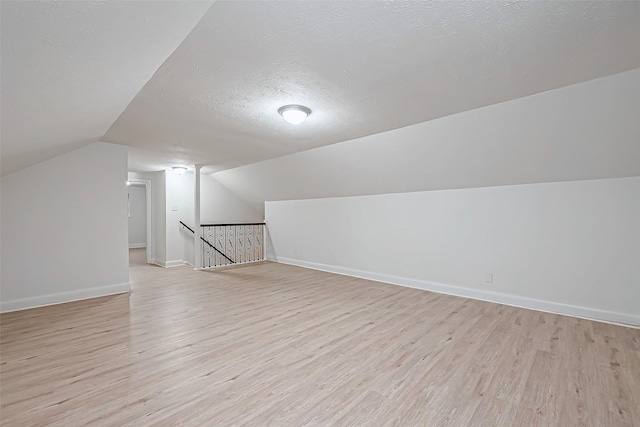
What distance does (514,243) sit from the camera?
3939 millimetres

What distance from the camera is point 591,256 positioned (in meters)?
3.42

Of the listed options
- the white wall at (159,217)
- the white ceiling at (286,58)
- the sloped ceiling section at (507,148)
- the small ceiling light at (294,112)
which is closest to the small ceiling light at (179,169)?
the white wall at (159,217)

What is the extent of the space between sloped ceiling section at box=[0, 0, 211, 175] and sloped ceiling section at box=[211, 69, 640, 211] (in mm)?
2907

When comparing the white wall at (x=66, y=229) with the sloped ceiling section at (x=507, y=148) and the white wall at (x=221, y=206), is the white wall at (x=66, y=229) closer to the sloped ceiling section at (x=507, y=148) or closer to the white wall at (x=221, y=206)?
the sloped ceiling section at (x=507, y=148)

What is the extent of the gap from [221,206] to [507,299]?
22.6ft

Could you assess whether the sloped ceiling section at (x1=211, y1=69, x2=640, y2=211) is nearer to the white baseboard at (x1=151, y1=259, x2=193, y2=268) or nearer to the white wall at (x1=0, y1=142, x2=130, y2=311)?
the white wall at (x1=0, y1=142, x2=130, y2=311)

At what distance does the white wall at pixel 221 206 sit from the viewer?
7656 mm

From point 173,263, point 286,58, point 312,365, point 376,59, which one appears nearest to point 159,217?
point 173,263

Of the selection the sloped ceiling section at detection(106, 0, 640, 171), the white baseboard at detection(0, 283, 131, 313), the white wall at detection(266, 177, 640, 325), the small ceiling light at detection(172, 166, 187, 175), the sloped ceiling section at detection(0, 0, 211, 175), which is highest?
the sloped ceiling section at detection(106, 0, 640, 171)

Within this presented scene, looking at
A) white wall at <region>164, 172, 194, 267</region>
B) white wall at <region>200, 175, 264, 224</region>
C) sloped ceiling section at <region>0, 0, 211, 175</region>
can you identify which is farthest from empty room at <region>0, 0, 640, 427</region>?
white wall at <region>200, 175, 264, 224</region>

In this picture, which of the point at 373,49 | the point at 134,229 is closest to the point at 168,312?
the point at 373,49

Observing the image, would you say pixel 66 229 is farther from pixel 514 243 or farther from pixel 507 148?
pixel 514 243

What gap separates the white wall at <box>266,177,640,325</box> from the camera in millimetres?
3295

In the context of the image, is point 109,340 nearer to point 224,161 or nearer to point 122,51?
point 122,51
